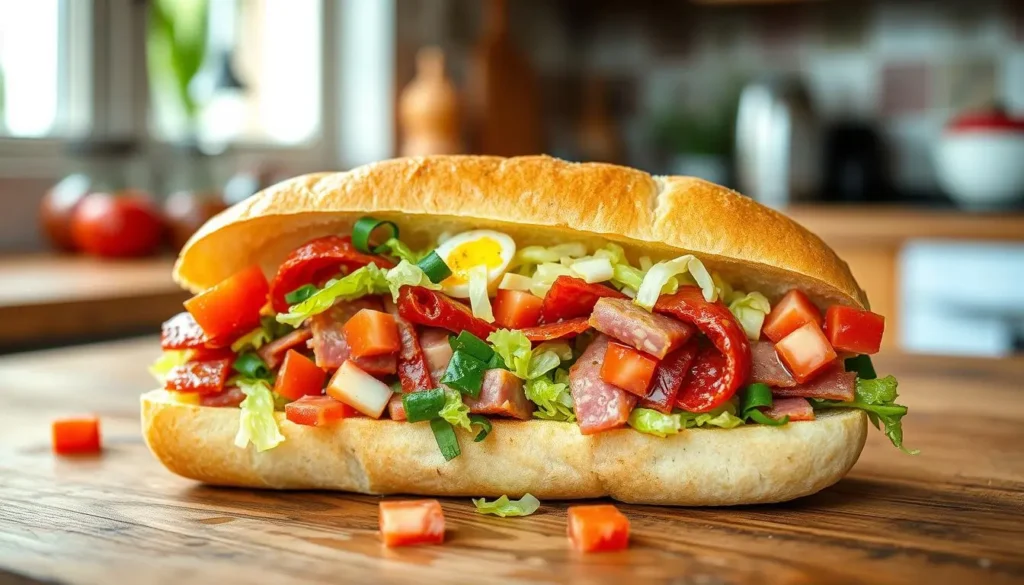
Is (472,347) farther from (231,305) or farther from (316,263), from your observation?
(231,305)

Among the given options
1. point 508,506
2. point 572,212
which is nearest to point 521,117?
point 572,212

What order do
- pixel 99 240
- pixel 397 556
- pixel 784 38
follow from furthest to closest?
pixel 784 38, pixel 99 240, pixel 397 556

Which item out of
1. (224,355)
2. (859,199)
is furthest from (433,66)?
(224,355)

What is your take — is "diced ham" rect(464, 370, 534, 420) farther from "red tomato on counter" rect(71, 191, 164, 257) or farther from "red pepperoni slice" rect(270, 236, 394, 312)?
"red tomato on counter" rect(71, 191, 164, 257)

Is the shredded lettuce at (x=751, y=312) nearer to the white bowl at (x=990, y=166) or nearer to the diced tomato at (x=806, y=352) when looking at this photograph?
the diced tomato at (x=806, y=352)

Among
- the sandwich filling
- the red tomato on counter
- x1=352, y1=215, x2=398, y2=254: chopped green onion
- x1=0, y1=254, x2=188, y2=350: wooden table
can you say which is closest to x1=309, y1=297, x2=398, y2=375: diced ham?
the sandwich filling

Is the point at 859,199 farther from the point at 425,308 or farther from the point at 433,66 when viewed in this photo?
the point at 425,308

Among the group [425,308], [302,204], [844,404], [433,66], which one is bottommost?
[844,404]

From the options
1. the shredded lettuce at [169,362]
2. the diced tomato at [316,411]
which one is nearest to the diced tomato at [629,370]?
the diced tomato at [316,411]
